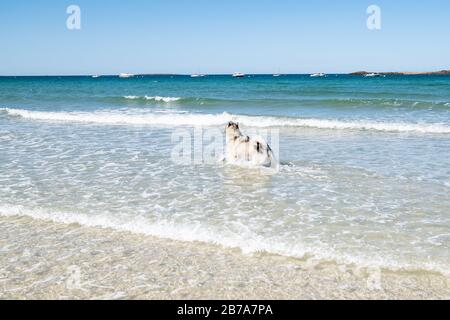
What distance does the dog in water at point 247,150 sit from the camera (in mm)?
10422

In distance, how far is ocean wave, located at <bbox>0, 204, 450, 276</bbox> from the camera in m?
5.21

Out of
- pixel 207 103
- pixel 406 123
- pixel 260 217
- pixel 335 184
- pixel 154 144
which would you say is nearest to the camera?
pixel 260 217

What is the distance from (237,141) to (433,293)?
272 inches

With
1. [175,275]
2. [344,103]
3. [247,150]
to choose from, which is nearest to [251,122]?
[344,103]

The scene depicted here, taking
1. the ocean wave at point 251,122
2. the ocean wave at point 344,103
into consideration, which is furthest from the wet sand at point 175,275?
the ocean wave at point 344,103

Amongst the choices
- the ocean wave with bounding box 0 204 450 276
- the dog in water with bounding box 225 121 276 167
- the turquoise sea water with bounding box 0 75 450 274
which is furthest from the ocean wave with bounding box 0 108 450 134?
the ocean wave with bounding box 0 204 450 276

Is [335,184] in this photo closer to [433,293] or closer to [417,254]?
[417,254]

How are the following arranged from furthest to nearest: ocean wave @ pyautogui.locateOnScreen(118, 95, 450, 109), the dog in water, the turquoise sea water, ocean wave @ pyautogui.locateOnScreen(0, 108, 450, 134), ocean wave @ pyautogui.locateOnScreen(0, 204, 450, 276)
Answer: ocean wave @ pyautogui.locateOnScreen(118, 95, 450, 109)
ocean wave @ pyautogui.locateOnScreen(0, 108, 450, 134)
the dog in water
the turquoise sea water
ocean wave @ pyautogui.locateOnScreen(0, 204, 450, 276)

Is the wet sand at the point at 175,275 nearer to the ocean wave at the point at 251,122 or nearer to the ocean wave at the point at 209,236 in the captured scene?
the ocean wave at the point at 209,236

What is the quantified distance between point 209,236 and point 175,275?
1.17 meters

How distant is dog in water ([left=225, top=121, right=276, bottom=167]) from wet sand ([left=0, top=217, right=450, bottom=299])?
487cm

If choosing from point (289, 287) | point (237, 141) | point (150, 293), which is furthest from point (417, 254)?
point (237, 141)

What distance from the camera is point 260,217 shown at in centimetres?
683

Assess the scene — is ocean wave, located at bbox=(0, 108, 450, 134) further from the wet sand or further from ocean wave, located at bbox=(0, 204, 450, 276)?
the wet sand
